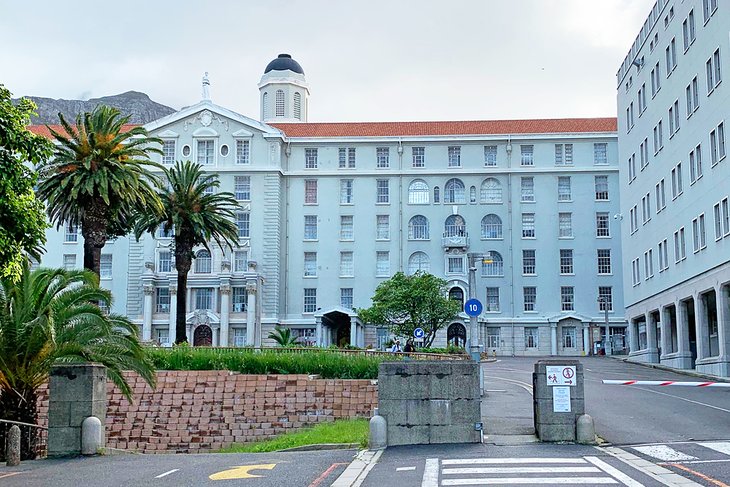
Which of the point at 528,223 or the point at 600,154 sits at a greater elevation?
the point at 600,154

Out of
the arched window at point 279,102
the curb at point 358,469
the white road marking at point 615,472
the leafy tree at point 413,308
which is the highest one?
the arched window at point 279,102

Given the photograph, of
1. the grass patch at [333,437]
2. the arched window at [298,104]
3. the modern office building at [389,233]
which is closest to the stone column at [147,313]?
the modern office building at [389,233]

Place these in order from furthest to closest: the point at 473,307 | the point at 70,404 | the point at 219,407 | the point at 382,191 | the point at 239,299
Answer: the point at 382,191 → the point at 239,299 → the point at 219,407 → the point at 473,307 → the point at 70,404

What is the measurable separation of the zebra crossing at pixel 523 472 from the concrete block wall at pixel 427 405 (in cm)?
214

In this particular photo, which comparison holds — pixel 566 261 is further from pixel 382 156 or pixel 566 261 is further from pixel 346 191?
pixel 346 191

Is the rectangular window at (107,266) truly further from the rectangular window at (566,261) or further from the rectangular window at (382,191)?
the rectangular window at (566,261)

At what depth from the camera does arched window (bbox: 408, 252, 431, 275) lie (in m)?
76.9

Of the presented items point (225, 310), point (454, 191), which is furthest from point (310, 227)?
point (454, 191)

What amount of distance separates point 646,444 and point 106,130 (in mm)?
26413

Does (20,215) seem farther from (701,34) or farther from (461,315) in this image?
(461,315)

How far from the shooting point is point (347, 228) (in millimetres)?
78438

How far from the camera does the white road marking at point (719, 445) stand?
1670 cm

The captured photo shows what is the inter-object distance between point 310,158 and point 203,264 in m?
12.5

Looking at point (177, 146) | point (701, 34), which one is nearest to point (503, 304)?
point (177, 146)
